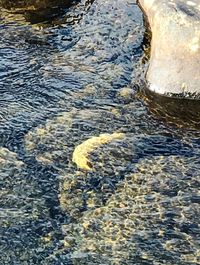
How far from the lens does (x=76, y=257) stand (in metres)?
3.54

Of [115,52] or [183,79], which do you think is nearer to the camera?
[183,79]

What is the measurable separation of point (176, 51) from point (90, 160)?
1175 millimetres

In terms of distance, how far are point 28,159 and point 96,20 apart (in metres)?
2.01

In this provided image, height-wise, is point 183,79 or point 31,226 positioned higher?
Answer: point 183,79

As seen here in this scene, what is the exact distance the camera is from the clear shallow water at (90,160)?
3.63m

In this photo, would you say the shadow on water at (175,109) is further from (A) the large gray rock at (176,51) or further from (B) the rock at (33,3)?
(B) the rock at (33,3)

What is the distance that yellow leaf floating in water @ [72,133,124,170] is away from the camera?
416 cm

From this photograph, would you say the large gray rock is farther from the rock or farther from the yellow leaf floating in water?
the rock

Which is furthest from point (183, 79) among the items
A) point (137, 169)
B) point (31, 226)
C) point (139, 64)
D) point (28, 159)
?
point (31, 226)

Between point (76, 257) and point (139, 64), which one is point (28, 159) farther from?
point (139, 64)

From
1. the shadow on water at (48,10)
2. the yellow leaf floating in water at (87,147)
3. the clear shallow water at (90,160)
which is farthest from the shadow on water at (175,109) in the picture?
the shadow on water at (48,10)

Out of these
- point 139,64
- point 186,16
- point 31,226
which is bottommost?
point 31,226

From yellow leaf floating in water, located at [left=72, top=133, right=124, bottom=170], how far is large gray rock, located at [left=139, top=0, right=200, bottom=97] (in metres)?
0.68

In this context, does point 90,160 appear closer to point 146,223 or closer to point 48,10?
point 146,223
